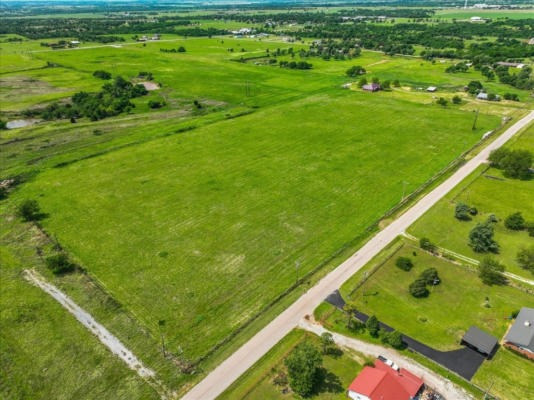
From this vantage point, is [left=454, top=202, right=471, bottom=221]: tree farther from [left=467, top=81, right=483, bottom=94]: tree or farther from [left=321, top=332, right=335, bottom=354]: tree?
[left=467, top=81, right=483, bottom=94]: tree

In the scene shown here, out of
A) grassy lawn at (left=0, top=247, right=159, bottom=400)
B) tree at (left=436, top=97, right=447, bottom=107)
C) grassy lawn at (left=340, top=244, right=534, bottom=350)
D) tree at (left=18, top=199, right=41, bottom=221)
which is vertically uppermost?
tree at (left=436, top=97, right=447, bottom=107)

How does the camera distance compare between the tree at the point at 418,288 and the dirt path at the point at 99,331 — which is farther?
the tree at the point at 418,288

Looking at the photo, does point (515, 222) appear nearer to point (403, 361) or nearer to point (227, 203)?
point (403, 361)

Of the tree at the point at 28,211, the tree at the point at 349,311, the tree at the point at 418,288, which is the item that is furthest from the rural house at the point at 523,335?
the tree at the point at 28,211

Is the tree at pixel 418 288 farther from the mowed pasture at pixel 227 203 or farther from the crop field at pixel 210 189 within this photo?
the mowed pasture at pixel 227 203

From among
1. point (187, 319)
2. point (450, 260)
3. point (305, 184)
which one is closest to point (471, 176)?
point (450, 260)

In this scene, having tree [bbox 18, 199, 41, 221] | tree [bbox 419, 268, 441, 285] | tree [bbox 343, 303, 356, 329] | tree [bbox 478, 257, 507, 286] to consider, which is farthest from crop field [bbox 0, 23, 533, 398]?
tree [bbox 478, 257, 507, 286]
